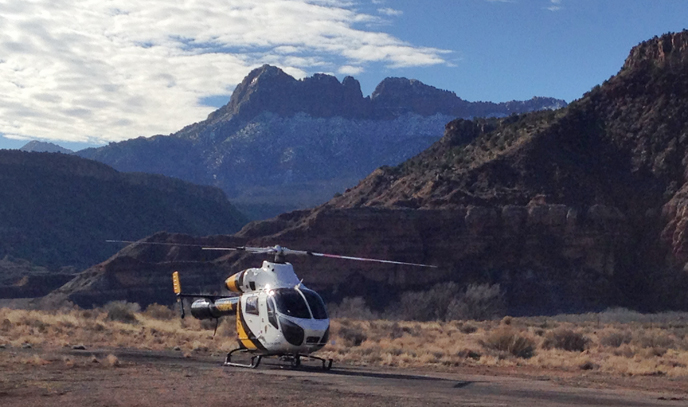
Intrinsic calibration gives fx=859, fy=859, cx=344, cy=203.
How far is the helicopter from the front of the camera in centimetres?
1983

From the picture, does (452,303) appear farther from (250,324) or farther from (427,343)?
(250,324)

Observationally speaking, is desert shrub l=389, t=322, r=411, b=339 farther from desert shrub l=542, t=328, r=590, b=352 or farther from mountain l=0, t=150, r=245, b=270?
mountain l=0, t=150, r=245, b=270

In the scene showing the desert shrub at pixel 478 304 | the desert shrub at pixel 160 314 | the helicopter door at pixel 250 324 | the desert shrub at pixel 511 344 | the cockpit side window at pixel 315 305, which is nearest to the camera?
the cockpit side window at pixel 315 305

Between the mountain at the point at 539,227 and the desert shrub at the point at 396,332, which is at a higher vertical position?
the mountain at the point at 539,227

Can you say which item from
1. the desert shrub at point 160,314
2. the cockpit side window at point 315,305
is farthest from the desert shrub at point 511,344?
the desert shrub at point 160,314

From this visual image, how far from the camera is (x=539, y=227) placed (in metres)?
62.5

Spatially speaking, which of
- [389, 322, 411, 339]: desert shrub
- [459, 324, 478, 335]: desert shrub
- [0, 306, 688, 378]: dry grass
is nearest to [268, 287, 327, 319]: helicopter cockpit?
[0, 306, 688, 378]: dry grass

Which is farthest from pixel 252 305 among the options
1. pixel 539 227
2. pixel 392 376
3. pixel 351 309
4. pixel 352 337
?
pixel 539 227

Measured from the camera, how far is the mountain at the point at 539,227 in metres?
60.5

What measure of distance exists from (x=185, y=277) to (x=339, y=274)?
11.5 m

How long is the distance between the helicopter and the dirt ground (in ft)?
1.68

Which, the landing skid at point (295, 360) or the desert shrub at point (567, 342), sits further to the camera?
the desert shrub at point (567, 342)

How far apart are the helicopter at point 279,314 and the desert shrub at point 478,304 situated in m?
31.7

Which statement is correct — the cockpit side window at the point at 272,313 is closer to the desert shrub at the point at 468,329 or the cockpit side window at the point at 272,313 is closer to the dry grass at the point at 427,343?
the dry grass at the point at 427,343
